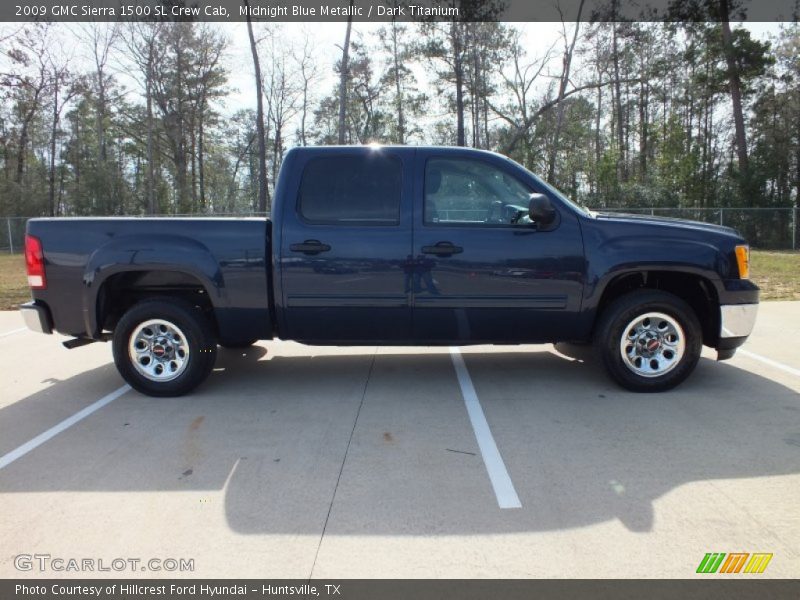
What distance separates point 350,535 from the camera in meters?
2.70

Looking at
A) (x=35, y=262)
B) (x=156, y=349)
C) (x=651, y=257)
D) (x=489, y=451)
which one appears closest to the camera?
(x=489, y=451)

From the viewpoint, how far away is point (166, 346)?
189 inches

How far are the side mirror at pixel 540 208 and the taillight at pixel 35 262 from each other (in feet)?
13.3

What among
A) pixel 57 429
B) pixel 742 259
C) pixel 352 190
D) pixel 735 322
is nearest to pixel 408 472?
pixel 352 190

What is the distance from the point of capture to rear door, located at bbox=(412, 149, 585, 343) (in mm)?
4504

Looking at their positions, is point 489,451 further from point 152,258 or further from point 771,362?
point 771,362

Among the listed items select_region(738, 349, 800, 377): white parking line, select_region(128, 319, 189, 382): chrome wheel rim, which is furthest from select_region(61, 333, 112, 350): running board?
select_region(738, 349, 800, 377): white parking line

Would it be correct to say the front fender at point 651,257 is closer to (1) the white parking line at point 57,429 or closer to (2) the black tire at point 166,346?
(2) the black tire at point 166,346

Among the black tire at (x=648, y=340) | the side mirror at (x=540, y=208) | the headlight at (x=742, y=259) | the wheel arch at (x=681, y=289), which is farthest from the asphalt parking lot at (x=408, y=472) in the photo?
the side mirror at (x=540, y=208)

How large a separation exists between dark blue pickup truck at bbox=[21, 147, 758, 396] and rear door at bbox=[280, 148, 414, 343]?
0.04 ft

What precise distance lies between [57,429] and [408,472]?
2770mm

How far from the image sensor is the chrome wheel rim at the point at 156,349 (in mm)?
4762

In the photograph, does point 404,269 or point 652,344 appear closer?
point 404,269
